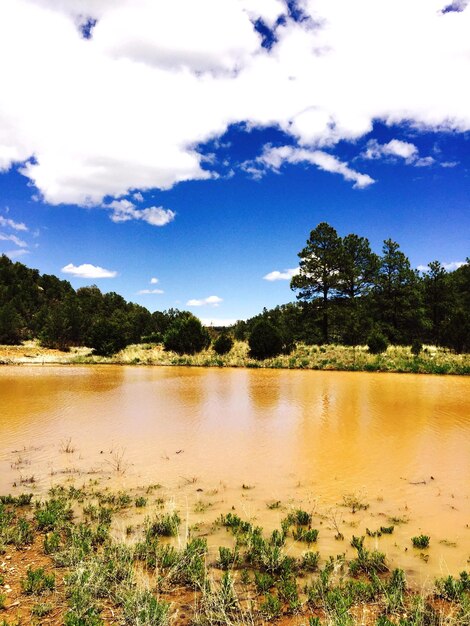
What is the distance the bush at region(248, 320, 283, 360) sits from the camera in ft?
87.7

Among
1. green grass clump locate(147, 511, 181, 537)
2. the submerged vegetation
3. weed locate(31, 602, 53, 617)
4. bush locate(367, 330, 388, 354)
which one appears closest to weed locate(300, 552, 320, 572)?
the submerged vegetation

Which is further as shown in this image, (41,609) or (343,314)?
(343,314)

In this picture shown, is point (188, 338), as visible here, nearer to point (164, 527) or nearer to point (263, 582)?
point (164, 527)

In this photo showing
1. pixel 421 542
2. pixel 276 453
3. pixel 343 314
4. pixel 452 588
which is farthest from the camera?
pixel 343 314

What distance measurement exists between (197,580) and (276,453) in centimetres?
438

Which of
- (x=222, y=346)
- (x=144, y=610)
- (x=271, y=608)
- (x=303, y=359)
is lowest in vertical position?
(x=271, y=608)

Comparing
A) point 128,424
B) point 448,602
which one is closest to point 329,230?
point 128,424

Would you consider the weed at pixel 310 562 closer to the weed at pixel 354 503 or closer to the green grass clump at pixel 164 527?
the weed at pixel 354 503

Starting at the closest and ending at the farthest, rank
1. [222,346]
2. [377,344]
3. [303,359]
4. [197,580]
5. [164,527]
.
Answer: [197,580]
[164,527]
[303,359]
[377,344]
[222,346]

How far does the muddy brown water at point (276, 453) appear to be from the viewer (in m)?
5.29

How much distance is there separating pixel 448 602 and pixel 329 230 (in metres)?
32.6

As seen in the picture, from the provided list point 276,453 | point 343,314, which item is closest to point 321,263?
point 343,314

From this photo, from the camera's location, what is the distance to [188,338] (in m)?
29.7

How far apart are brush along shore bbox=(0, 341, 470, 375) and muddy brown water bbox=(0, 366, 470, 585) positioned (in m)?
6.52
